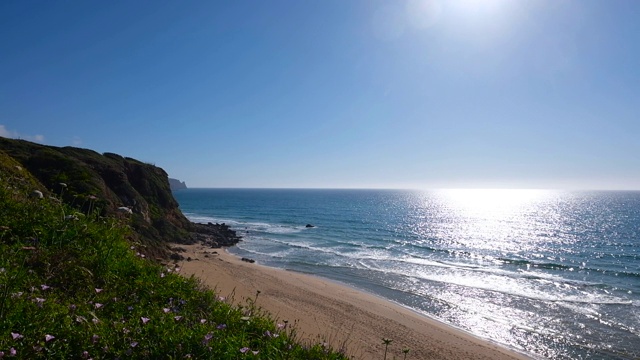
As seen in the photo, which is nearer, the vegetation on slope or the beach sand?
the beach sand

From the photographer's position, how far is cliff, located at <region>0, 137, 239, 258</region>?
1933 cm

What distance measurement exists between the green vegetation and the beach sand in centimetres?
370

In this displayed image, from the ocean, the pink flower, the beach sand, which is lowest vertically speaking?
the ocean

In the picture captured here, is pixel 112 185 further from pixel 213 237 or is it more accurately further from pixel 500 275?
pixel 500 275

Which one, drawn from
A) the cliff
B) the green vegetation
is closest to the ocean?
the cliff

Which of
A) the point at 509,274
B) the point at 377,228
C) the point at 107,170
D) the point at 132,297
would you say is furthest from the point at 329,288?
the point at 377,228

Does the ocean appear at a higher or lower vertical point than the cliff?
lower

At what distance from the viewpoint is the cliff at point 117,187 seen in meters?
19.3

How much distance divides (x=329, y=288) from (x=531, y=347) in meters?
11.5

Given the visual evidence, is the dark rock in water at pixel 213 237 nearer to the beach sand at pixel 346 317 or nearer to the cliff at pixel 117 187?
the cliff at pixel 117 187

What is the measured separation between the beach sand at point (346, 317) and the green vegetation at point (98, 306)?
3704mm

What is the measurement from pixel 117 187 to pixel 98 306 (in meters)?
27.1

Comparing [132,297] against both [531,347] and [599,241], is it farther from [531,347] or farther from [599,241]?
[599,241]

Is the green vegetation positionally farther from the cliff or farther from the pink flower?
the cliff
